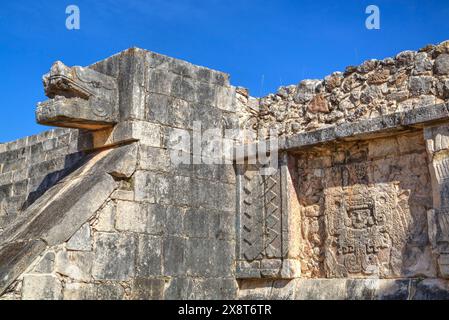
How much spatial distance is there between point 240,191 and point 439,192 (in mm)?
2286

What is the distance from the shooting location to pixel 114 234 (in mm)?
5609

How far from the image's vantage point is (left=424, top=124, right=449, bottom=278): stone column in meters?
5.09

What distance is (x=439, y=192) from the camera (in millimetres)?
5199

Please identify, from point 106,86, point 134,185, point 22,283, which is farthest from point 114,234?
point 106,86

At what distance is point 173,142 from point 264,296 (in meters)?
1.89

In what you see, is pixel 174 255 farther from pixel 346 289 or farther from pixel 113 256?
pixel 346 289

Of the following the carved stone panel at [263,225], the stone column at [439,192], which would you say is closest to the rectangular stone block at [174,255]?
the carved stone panel at [263,225]

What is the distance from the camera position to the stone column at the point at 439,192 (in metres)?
5.09

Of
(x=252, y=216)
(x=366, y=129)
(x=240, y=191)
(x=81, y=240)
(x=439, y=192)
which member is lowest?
(x=81, y=240)

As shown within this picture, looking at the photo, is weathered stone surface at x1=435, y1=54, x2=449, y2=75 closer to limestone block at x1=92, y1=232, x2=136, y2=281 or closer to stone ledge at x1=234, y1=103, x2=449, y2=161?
stone ledge at x1=234, y1=103, x2=449, y2=161

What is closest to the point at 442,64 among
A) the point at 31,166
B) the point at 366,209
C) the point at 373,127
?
the point at 373,127

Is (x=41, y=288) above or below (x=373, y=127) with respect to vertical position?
below

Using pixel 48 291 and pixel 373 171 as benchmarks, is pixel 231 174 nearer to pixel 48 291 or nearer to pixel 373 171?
pixel 373 171

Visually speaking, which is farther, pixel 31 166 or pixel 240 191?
pixel 31 166
